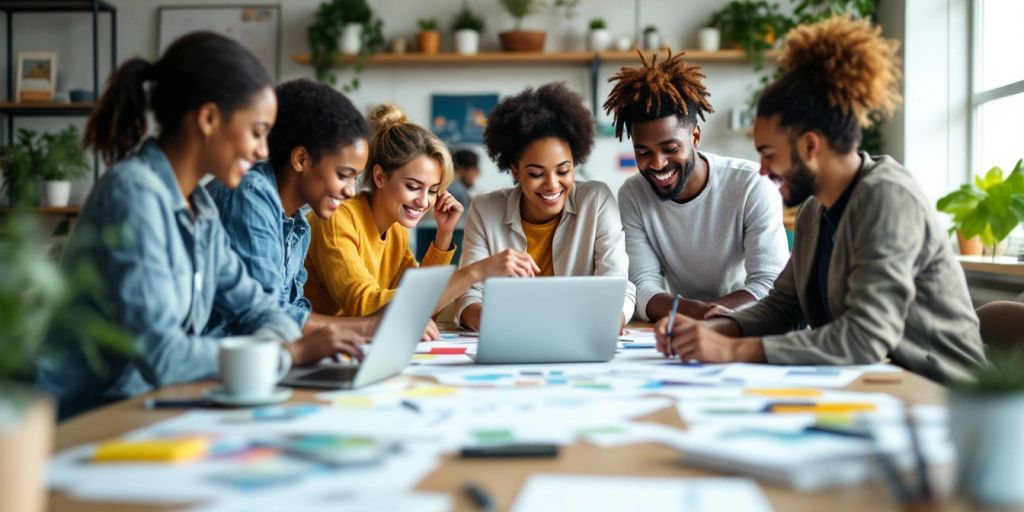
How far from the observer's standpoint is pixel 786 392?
1400mm

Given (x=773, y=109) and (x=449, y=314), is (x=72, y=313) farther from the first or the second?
(x=449, y=314)

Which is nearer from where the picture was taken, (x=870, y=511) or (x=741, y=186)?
(x=870, y=511)

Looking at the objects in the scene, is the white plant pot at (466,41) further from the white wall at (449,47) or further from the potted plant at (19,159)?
the potted plant at (19,159)

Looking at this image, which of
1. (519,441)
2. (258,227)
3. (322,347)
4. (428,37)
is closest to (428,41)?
(428,37)

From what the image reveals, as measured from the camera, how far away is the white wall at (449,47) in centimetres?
543

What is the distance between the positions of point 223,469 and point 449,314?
5.78 feet

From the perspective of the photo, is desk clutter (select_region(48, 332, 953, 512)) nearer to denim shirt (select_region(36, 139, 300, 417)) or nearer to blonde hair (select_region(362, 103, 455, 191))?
denim shirt (select_region(36, 139, 300, 417))

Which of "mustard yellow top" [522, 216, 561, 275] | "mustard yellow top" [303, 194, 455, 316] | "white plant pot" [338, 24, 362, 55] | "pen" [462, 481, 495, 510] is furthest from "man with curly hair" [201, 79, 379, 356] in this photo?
"white plant pot" [338, 24, 362, 55]

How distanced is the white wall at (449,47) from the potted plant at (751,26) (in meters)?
0.15

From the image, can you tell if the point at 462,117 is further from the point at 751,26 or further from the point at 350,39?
the point at 751,26

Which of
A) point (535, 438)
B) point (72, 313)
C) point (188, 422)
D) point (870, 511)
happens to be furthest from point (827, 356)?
point (72, 313)

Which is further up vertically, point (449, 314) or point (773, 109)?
point (773, 109)

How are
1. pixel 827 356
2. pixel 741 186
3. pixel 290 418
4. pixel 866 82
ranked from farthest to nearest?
pixel 741 186 < pixel 866 82 < pixel 827 356 < pixel 290 418

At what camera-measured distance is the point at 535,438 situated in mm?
1102
